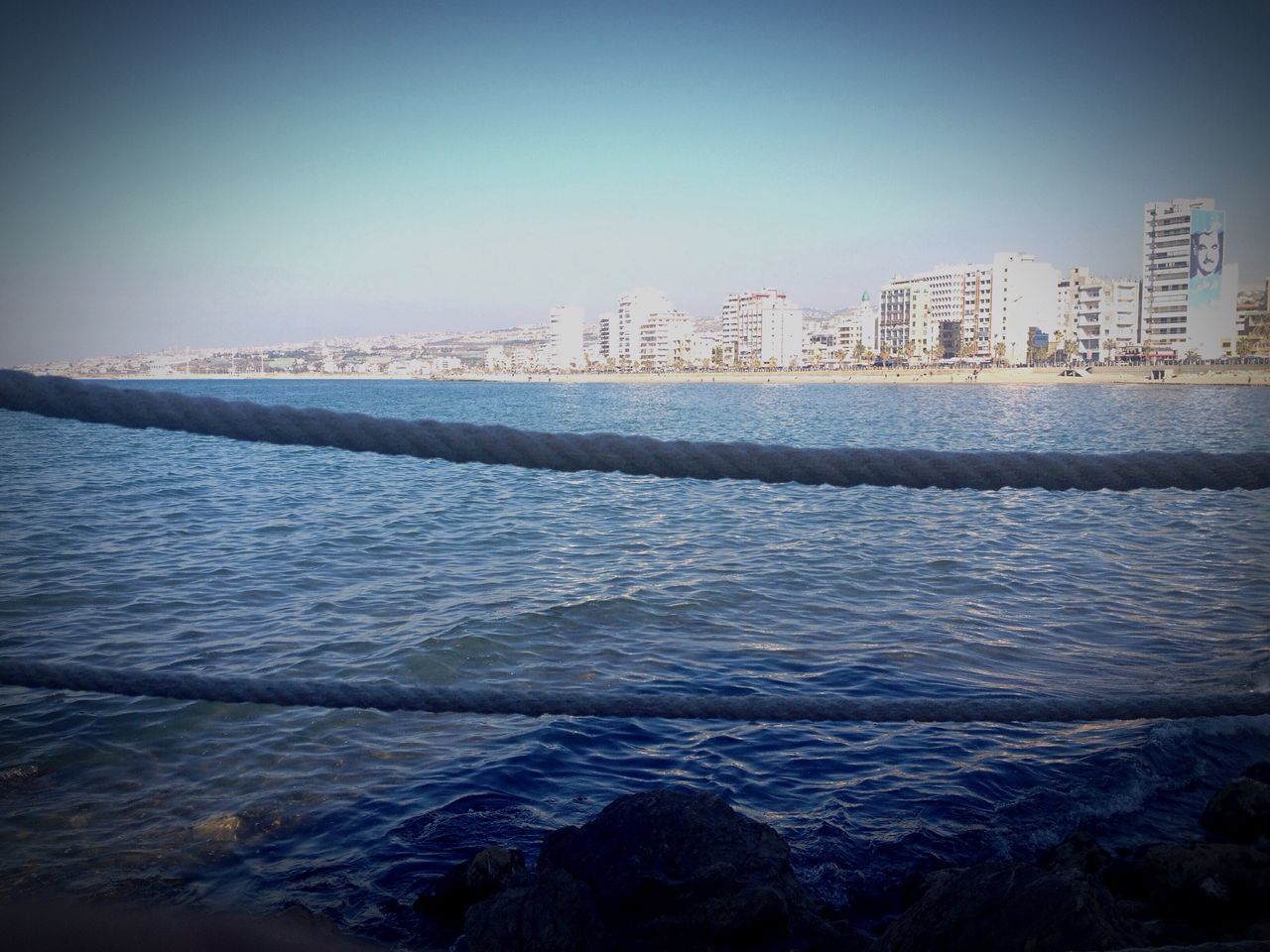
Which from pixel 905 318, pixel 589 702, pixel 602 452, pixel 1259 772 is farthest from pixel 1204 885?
pixel 905 318

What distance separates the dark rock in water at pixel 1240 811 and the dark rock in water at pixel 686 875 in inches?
132

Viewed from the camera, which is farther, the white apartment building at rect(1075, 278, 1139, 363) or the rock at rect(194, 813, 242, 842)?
the white apartment building at rect(1075, 278, 1139, 363)

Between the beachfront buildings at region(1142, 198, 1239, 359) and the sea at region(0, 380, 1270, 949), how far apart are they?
131m

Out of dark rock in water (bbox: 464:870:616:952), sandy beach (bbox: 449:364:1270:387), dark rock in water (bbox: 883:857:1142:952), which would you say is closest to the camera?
dark rock in water (bbox: 883:857:1142:952)

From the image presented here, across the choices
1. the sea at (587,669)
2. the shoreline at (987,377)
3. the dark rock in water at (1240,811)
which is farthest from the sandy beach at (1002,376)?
the dark rock in water at (1240,811)

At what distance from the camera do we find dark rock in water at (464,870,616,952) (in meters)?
4.41

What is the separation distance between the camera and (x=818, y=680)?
9391 millimetres

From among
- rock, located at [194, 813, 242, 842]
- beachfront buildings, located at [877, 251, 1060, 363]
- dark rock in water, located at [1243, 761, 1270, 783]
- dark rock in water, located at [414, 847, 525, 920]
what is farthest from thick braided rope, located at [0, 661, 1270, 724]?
beachfront buildings, located at [877, 251, 1060, 363]

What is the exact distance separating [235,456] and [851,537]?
128ft

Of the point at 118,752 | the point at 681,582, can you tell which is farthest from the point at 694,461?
the point at 681,582

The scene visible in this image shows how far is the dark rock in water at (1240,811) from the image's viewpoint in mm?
6059

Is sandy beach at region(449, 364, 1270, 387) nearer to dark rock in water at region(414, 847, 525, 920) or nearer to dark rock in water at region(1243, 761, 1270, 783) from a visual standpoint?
dark rock in water at region(1243, 761, 1270, 783)

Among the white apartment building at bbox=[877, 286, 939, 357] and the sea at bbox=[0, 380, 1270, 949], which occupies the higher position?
the white apartment building at bbox=[877, 286, 939, 357]

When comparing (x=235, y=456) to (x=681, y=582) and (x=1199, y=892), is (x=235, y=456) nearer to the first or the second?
(x=681, y=582)
